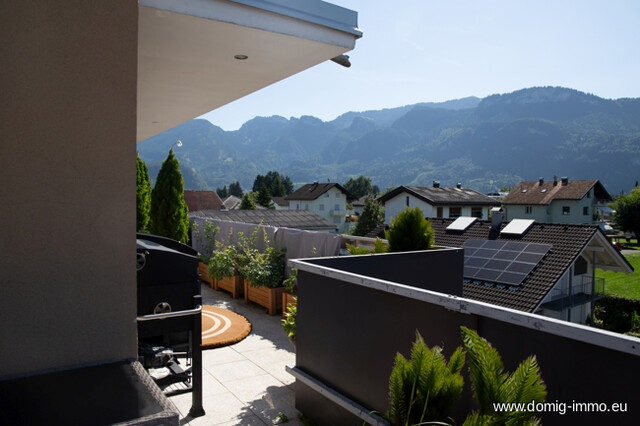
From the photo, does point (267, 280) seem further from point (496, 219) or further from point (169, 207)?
point (496, 219)

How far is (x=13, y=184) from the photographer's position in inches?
70.7

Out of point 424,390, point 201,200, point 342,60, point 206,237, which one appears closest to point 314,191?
point 201,200

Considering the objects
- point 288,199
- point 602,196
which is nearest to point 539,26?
point 602,196

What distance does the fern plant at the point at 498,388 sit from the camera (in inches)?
58.9

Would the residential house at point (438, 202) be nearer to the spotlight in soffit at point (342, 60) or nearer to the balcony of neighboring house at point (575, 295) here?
the balcony of neighboring house at point (575, 295)

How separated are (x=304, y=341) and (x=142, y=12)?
2.90 meters

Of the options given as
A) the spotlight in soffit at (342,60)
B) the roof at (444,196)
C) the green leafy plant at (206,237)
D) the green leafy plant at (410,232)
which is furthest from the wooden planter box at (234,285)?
the roof at (444,196)

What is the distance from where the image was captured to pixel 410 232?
19.5 feet

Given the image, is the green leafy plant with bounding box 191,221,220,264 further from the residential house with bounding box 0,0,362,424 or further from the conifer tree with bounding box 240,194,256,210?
the conifer tree with bounding box 240,194,256,210

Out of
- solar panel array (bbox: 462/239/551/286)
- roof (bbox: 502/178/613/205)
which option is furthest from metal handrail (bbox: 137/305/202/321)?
roof (bbox: 502/178/613/205)

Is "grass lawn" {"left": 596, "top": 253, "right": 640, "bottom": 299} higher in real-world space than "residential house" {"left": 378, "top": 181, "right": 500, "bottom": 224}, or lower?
lower

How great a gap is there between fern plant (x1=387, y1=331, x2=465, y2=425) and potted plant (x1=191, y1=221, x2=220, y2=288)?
8.87 meters

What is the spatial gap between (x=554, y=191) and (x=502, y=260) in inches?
1573

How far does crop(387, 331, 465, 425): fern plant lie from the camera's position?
1792 millimetres
